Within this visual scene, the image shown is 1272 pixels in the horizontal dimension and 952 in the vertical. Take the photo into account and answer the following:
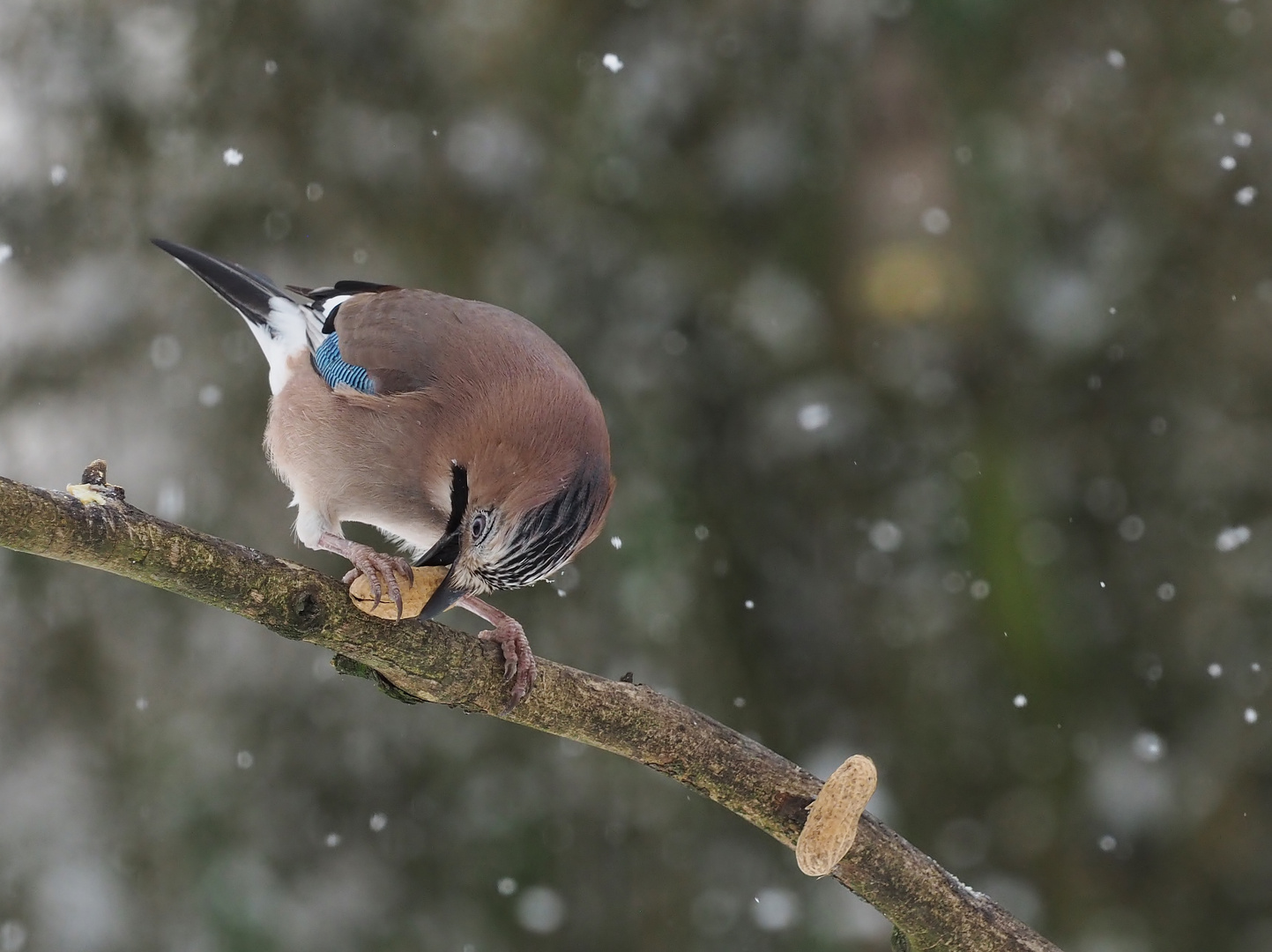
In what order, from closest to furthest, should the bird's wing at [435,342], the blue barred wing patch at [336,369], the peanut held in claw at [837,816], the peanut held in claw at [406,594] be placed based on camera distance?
the peanut held in claw at [406,594] → the peanut held in claw at [837,816] → the bird's wing at [435,342] → the blue barred wing patch at [336,369]

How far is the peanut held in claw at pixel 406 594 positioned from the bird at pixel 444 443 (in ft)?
0.06

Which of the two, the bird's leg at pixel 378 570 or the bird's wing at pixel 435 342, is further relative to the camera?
the bird's wing at pixel 435 342

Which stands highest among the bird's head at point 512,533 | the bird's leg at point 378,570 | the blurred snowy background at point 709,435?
the bird's leg at point 378,570

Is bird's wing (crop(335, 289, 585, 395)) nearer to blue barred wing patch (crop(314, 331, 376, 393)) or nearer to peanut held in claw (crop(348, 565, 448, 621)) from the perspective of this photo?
blue barred wing patch (crop(314, 331, 376, 393))

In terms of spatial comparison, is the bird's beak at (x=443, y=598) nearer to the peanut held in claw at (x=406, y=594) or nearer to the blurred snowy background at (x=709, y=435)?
the peanut held in claw at (x=406, y=594)

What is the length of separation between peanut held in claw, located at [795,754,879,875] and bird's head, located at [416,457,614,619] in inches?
25.9

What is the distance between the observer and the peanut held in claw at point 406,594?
1861 millimetres

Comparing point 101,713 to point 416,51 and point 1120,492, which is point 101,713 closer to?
point 416,51

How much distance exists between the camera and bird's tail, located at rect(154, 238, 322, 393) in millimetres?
3068

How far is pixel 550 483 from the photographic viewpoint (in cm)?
236

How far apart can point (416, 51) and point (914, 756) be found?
2.51m

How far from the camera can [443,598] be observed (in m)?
2.13

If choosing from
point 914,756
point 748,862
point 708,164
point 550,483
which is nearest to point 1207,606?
point 914,756

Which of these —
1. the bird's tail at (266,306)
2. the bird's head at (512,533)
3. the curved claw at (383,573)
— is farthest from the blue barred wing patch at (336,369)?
the curved claw at (383,573)
